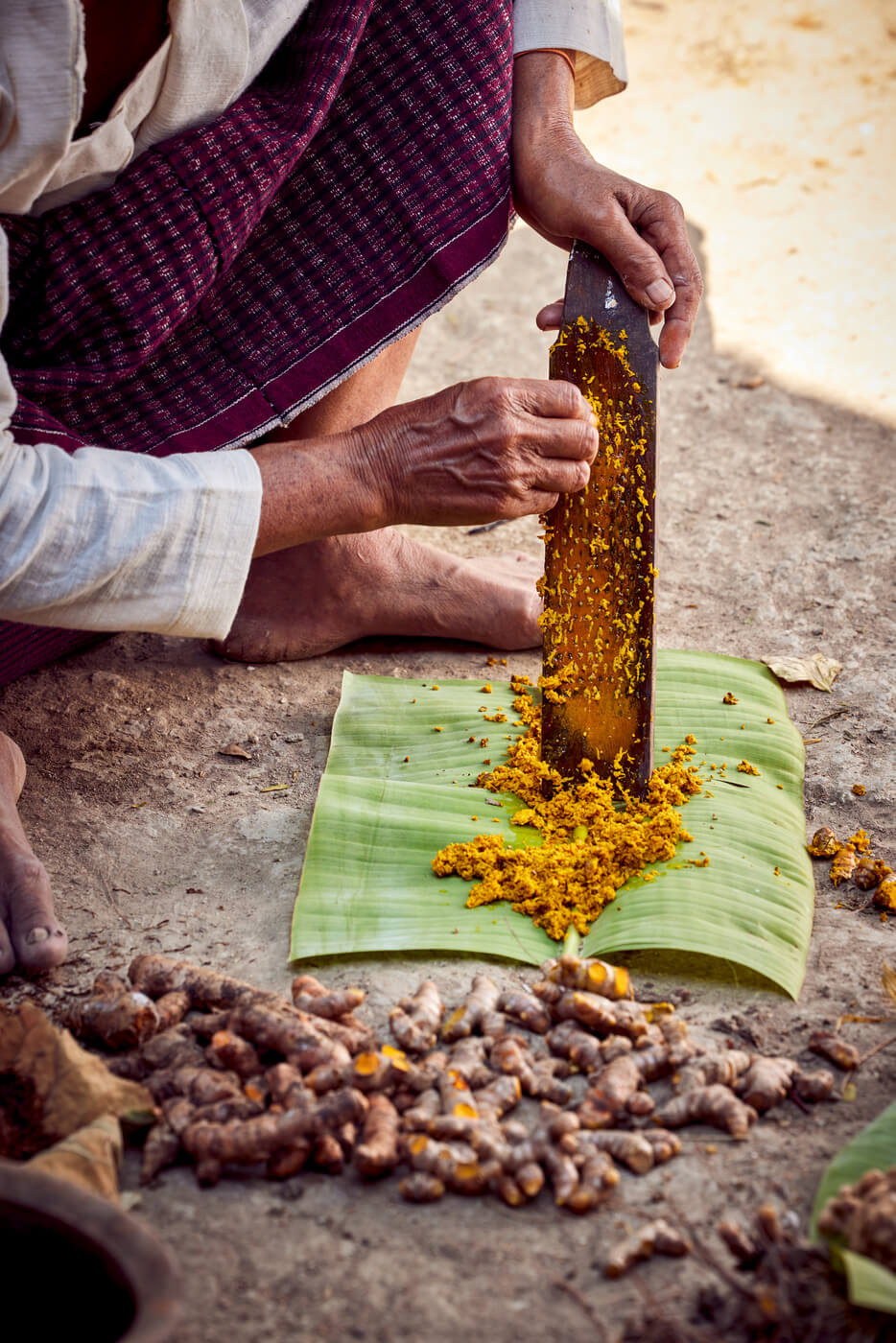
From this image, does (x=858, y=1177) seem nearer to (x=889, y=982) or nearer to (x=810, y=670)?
(x=889, y=982)

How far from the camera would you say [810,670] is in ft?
7.89

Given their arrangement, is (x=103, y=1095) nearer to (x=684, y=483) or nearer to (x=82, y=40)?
(x=82, y=40)

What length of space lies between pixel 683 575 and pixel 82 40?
1.82m

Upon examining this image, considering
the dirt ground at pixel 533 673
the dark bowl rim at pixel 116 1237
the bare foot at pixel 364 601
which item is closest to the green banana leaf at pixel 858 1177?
the dirt ground at pixel 533 673

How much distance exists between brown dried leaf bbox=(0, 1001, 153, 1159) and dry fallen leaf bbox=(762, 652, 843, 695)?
5.06ft

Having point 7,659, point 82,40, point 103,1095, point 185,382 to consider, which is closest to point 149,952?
point 103,1095

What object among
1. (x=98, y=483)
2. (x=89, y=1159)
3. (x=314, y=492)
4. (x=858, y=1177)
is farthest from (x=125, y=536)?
(x=858, y=1177)

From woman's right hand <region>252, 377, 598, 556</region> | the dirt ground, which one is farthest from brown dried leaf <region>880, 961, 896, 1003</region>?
woman's right hand <region>252, 377, 598, 556</region>

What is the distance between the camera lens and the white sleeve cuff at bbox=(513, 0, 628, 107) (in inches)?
90.4

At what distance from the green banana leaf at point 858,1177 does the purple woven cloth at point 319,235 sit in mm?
1555

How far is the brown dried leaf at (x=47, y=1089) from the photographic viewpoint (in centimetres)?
131

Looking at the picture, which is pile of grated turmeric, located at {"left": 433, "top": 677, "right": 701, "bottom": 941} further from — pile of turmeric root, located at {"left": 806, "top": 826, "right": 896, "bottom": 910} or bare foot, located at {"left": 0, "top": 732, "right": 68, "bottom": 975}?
bare foot, located at {"left": 0, "top": 732, "right": 68, "bottom": 975}

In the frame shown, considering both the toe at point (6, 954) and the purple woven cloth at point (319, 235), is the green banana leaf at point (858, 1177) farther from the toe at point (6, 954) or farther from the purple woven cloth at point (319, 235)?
the purple woven cloth at point (319, 235)

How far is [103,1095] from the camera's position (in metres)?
1.33
